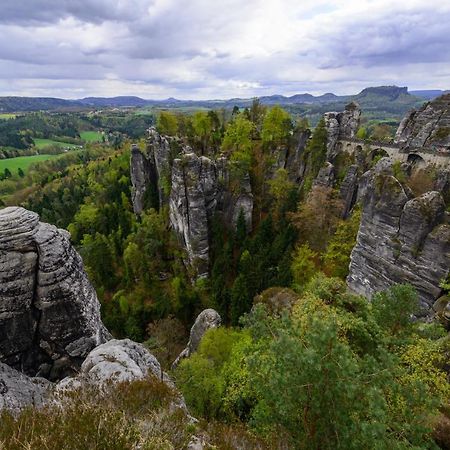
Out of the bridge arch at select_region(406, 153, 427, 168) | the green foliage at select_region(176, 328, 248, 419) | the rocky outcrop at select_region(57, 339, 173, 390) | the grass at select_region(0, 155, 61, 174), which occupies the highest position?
the bridge arch at select_region(406, 153, 427, 168)

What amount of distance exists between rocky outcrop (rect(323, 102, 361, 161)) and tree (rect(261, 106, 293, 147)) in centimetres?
606

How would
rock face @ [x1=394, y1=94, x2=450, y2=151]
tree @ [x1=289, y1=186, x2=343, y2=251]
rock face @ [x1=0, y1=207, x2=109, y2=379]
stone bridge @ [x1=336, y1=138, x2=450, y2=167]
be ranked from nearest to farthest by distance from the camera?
rock face @ [x1=0, y1=207, x2=109, y2=379] < stone bridge @ [x1=336, y1=138, x2=450, y2=167] < tree @ [x1=289, y1=186, x2=343, y2=251] < rock face @ [x1=394, y1=94, x2=450, y2=151]

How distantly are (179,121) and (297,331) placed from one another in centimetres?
5789

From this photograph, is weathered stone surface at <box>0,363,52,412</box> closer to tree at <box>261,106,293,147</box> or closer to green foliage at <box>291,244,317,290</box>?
green foliage at <box>291,244,317,290</box>

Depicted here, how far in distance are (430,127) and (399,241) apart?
28.6 meters

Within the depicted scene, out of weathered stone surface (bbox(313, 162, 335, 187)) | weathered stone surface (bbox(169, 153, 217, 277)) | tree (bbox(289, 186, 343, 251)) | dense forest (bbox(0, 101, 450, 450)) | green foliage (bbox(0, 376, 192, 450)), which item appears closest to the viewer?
green foliage (bbox(0, 376, 192, 450))

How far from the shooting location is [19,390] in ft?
40.2

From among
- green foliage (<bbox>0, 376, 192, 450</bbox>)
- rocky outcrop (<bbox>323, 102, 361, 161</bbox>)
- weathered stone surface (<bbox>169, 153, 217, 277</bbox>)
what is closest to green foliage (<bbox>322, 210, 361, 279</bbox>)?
rocky outcrop (<bbox>323, 102, 361, 161</bbox>)

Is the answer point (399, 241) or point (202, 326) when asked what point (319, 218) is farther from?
point (202, 326)

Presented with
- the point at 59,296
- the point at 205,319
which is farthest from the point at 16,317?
the point at 205,319

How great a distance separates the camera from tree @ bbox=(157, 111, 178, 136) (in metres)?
63.0

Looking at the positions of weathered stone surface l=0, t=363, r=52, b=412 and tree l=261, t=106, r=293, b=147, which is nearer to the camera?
weathered stone surface l=0, t=363, r=52, b=412

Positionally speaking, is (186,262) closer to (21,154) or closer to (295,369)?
(295,369)

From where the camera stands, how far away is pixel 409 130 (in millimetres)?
52875
